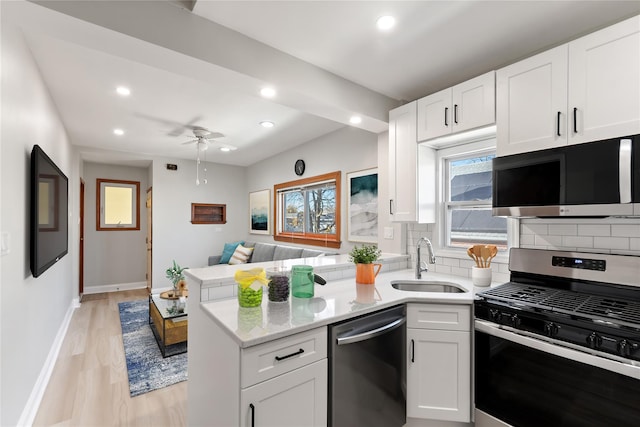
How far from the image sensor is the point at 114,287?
5.84m

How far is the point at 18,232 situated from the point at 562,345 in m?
3.05

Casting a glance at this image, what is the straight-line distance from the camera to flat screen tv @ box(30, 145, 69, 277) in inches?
79.5

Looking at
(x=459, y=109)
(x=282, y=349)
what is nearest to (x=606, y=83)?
(x=459, y=109)

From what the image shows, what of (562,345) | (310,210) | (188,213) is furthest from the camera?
(188,213)

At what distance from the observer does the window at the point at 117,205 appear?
5719 millimetres

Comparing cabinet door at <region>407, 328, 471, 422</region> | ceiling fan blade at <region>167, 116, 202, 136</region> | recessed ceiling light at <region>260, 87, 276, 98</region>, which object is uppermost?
ceiling fan blade at <region>167, 116, 202, 136</region>

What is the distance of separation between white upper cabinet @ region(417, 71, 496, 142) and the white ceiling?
225 millimetres

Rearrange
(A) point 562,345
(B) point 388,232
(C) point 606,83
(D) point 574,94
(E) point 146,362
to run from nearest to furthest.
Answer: (A) point 562,345 < (C) point 606,83 < (D) point 574,94 < (E) point 146,362 < (B) point 388,232

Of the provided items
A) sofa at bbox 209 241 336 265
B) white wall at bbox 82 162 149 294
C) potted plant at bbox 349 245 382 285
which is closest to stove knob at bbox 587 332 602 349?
potted plant at bbox 349 245 382 285

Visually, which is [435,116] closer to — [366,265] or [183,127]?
[366,265]

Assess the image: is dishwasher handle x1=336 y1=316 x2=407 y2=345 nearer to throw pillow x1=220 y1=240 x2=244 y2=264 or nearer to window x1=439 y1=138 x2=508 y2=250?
window x1=439 y1=138 x2=508 y2=250

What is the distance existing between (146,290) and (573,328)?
21.0 ft

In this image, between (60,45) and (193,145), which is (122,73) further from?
(193,145)

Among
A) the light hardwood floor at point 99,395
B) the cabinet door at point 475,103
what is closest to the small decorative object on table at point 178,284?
the light hardwood floor at point 99,395
